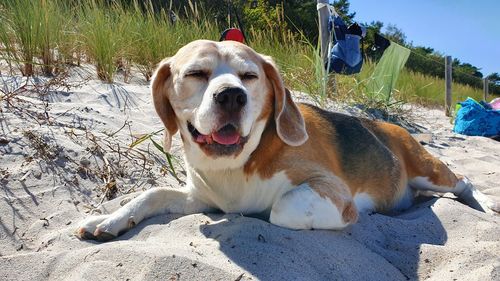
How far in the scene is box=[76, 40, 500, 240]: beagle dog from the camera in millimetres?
2908

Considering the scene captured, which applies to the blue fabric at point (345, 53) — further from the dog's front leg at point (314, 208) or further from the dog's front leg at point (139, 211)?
the dog's front leg at point (314, 208)

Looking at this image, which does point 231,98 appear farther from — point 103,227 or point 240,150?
point 103,227

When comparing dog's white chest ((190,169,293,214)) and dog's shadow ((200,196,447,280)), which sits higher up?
dog's white chest ((190,169,293,214))

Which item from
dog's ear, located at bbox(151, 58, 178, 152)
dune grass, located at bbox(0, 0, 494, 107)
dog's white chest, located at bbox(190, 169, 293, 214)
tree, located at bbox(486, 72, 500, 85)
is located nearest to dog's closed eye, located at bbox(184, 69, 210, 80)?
dog's ear, located at bbox(151, 58, 178, 152)

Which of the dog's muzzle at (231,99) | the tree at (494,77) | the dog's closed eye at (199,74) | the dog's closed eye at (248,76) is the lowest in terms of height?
the tree at (494,77)

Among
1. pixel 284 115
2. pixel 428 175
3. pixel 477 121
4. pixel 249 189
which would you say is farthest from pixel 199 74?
pixel 477 121

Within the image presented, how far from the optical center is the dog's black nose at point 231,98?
275 centimetres

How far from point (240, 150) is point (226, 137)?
0.39 ft

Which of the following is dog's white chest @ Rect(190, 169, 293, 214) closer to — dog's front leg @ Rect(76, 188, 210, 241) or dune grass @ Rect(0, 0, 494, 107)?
dog's front leg @ Rect(76, 188, 210, 241)

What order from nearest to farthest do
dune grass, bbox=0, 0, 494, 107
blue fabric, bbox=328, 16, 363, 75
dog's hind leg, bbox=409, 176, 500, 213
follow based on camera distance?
1. dog's hind leg, bbox=409, 176, 500, 213
2. dune grass, bbox=0, 0, 494, 107
3. blue fabric, bbox=328, 16, 363, 75

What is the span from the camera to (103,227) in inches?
120

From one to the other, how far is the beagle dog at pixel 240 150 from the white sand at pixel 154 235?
113 millimetres

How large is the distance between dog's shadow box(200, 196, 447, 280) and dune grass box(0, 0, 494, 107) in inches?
122

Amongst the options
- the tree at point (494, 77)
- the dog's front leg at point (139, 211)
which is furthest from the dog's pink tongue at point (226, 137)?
the tree at point (494, 77)
